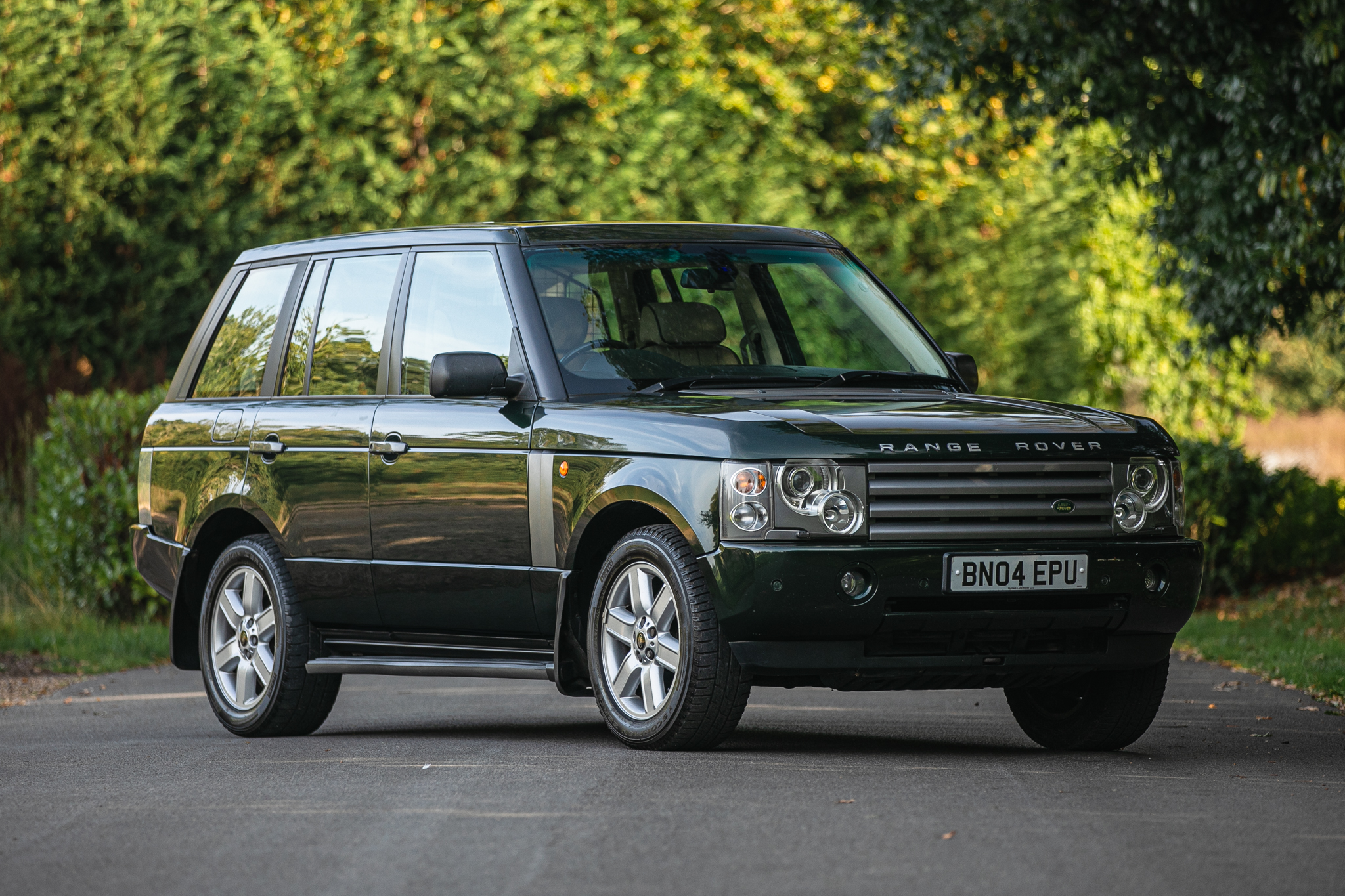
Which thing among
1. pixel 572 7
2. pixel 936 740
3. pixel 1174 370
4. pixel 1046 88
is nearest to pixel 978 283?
A: pixel 1174 370

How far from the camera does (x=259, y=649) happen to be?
9.10 metres

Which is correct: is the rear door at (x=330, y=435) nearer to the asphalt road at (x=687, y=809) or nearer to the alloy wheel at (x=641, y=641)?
the asphalt road at (x=687, y=809)

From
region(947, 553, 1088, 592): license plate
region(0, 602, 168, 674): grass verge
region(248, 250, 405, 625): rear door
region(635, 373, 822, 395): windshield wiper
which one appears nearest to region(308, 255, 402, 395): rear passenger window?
region(248, 250, 405, 625): rear door

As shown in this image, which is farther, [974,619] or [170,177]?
[170,177]

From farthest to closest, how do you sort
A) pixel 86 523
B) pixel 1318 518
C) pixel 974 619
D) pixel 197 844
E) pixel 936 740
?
pixel 1318 518 < pixel 86 523 < pixel 936 740 < pixel 974 619 < pixel 197 844

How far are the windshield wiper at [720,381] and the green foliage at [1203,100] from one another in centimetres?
405

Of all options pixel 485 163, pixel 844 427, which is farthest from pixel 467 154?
pixel 844 427

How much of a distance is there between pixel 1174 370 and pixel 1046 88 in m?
9.41

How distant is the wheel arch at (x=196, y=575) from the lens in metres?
9.50

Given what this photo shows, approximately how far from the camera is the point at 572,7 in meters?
19.1

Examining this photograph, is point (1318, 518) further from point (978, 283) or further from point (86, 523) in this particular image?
point (86, 523)

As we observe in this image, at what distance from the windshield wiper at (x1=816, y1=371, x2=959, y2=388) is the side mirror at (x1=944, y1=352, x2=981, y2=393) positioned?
15 centimetres

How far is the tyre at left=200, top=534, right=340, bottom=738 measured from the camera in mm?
8914

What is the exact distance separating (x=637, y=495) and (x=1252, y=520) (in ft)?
31.8
